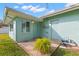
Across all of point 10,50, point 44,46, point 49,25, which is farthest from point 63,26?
point 10,50

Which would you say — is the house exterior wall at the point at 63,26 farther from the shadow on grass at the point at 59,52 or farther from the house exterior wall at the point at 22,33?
the shadow on grass at the point at 59,52

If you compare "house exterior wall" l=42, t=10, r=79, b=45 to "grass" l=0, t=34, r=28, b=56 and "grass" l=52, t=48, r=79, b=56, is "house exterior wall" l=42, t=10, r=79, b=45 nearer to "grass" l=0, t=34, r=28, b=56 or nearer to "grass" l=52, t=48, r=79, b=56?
"grass" l=52, t=48, r=79, b=56

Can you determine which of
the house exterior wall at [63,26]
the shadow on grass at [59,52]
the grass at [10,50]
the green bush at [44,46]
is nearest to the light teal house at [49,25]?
the house exterior wall at [63,26]

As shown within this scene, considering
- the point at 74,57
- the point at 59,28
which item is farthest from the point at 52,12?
the point at 74,57

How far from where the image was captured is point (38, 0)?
358 inches

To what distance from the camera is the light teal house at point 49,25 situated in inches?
397

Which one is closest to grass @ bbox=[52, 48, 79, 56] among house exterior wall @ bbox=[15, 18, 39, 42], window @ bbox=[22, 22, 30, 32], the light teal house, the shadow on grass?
the shadow on grass

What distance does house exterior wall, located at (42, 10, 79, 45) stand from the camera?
393 inches

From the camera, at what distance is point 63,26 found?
10.9 m

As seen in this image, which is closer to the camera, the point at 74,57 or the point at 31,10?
the point at 74,57

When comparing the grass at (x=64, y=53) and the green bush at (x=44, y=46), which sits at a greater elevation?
the green bush at (x=44, y=46)

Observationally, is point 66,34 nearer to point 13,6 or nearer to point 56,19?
point 56,19

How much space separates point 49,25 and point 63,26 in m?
1.67

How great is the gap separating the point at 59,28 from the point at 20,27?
346 centimetres
